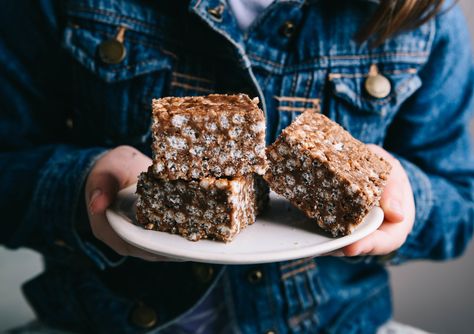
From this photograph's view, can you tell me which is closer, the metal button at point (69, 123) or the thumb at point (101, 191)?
the thumb at point (101, 191)

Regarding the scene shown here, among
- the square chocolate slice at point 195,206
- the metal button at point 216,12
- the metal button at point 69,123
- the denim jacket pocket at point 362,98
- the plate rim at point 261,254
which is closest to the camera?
the plate rim at point 261,254

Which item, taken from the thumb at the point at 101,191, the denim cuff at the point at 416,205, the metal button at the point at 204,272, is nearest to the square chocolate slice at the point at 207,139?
the thumb at the point at 101,191

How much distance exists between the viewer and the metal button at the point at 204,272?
3.39ft

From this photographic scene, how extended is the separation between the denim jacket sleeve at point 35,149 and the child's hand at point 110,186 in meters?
0.08

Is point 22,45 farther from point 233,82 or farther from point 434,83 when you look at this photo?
point 434,83

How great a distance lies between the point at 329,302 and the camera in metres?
1.16

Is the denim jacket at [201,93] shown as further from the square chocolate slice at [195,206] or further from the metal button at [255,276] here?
the square chocolate slice at [195,206]

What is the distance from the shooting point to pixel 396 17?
100cm

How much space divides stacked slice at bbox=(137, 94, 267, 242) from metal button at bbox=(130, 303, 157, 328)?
39 cm

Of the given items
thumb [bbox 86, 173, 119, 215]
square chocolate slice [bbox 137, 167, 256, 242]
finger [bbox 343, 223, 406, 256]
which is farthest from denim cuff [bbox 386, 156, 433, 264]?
thumb [bbox 86, 173, 119, 215]

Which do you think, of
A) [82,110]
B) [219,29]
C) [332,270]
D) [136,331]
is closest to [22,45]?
[82,110]

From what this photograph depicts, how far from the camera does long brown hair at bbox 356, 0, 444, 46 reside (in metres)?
0.99

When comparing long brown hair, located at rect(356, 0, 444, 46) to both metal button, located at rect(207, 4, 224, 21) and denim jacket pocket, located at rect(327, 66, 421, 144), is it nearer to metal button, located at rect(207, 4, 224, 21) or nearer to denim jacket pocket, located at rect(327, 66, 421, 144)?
denim jacket pocket, located at rect(327, 66, 421, 144)

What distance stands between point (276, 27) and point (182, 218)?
45 centimetres
